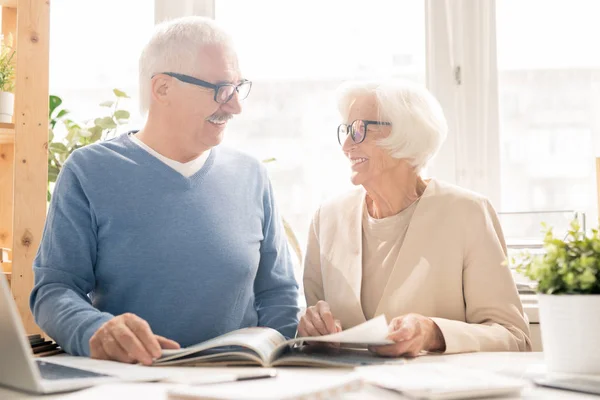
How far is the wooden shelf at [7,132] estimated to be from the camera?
7.73ft

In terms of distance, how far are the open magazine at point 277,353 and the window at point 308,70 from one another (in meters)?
1.72

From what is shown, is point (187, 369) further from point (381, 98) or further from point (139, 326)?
point (381, 98)

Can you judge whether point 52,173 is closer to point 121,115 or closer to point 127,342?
point 121,115

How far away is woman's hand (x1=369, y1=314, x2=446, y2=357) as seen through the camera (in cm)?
130

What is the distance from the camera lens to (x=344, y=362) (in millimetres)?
1190

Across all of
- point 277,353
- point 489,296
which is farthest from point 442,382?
point 489,296

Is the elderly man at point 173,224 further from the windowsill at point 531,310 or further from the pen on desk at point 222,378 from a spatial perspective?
the windowsill at point 531,310

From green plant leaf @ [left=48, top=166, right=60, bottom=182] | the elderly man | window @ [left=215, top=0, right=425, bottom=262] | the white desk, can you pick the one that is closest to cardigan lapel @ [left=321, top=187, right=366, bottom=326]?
the elderly man

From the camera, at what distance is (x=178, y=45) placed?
5.66 feet

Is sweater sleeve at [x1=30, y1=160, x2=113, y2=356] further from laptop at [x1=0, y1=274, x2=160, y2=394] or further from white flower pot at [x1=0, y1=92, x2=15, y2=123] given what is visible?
white flower pot at [x1=0, y1=92, x2=15, y2=123]

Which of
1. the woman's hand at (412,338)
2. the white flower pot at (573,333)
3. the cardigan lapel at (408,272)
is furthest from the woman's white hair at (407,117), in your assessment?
the white flower pot at (573,333)

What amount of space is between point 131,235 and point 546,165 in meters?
1.93

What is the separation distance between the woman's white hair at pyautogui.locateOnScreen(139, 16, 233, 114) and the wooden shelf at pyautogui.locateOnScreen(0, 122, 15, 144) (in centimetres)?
82

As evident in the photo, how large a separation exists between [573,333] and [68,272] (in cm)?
97
